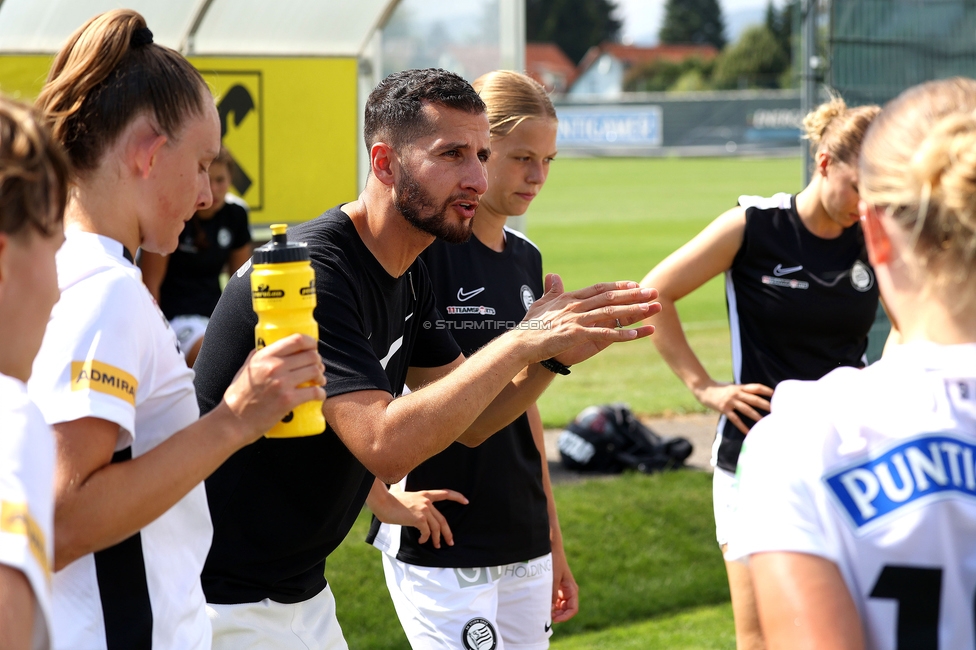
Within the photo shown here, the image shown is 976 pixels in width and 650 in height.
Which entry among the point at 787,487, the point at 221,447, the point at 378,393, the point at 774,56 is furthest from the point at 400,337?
the point at 774,56

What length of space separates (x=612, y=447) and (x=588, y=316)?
5469 millimetres

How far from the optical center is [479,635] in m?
3.27

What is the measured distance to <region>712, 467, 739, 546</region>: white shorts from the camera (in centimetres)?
360

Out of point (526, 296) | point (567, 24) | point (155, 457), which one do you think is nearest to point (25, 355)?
point (155, 457)

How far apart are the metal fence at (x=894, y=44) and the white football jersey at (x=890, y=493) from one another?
567cm

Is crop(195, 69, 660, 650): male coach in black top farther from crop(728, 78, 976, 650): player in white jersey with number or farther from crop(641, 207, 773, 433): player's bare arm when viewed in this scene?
crop(641, 207, 773, 433): player's bare arm

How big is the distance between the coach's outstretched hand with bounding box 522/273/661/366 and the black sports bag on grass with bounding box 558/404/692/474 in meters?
5.30

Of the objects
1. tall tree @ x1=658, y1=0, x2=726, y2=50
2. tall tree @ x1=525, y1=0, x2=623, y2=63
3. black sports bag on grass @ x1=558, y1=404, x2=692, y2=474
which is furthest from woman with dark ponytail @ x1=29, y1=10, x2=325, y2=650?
tall tree @ x1=658, y1=0, x2=726, y2=50

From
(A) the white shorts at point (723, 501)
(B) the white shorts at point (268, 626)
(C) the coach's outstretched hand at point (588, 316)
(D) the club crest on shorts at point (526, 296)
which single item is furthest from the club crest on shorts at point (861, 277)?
(B) the white shorts at point (268, 626)

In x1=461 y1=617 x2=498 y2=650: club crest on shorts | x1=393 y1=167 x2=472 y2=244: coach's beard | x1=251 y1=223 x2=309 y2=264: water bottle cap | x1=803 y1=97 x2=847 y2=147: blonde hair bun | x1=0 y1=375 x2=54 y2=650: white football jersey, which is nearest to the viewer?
x1=0 y1=375 x2=54 y2=650: white football jersey

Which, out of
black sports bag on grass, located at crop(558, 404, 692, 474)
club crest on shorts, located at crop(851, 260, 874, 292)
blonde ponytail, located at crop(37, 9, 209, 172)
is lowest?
black sports bag on grass, located at crop(558, 404, 692, 474)

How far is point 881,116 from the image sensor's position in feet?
5.25

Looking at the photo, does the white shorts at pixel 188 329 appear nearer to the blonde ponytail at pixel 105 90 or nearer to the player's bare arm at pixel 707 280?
the player's bare arm at pixel 707 280

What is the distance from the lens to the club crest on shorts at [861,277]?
4.00 meters
